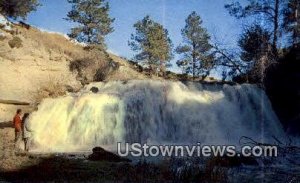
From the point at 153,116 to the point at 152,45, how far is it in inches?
1034

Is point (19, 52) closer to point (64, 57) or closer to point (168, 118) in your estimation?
point (64, 57)

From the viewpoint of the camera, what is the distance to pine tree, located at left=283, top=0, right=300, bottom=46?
91.2ft

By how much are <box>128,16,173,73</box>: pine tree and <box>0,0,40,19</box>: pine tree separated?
13.4m

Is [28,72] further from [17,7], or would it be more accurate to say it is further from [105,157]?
[17,7]

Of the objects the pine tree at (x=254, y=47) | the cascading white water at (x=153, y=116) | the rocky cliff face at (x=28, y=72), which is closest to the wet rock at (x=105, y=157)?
the cascading white water at (x=153, y=116)

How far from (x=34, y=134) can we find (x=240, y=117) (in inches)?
450

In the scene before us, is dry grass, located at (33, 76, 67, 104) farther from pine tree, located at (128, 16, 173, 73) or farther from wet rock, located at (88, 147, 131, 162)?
pine tree, located at (128, 16, 173, 73)

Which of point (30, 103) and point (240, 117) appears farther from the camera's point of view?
point (240, 117)

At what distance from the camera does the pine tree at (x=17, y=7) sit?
3797 cm

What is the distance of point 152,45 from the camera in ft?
161

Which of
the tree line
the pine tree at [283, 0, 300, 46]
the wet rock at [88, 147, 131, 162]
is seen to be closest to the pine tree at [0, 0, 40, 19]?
the tree line

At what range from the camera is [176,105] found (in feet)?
81.0

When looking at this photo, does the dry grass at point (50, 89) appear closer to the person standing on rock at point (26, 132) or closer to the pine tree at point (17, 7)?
the person standing on rock at point (26, 132)

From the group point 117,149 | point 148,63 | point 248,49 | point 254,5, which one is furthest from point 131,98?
point 148,63
